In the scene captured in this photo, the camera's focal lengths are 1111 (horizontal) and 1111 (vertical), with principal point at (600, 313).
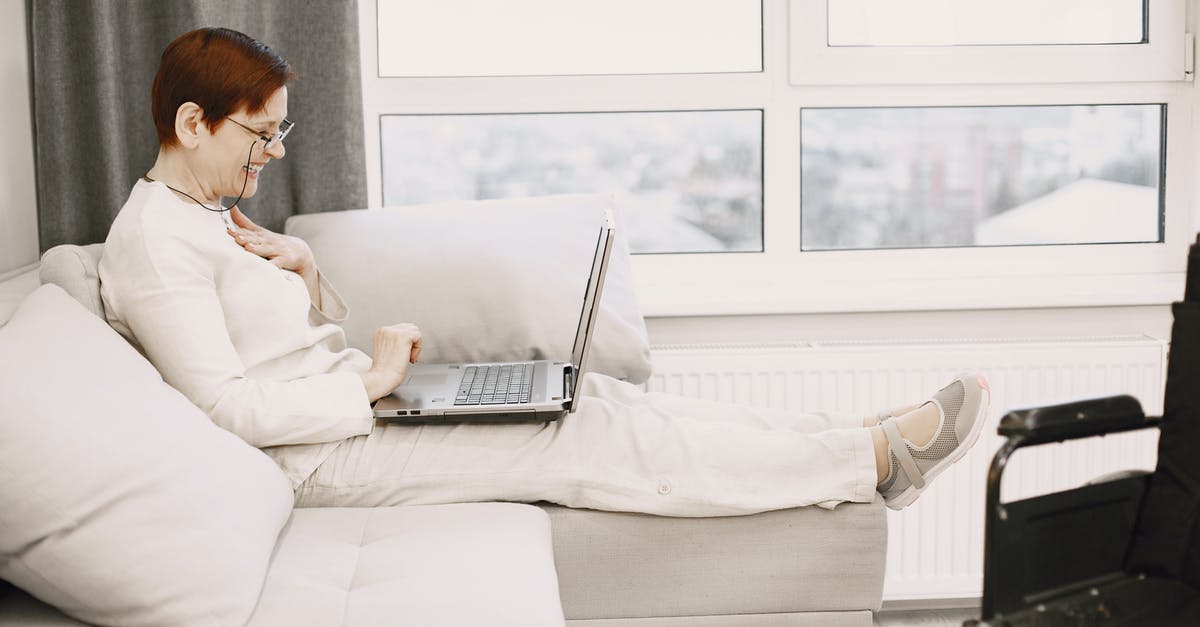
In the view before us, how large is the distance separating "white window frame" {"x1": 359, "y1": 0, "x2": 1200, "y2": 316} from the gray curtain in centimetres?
22

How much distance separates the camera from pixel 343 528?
1.60 metres

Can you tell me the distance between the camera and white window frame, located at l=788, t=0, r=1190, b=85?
2.64 metres

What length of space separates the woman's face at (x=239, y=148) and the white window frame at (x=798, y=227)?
2.59 feet

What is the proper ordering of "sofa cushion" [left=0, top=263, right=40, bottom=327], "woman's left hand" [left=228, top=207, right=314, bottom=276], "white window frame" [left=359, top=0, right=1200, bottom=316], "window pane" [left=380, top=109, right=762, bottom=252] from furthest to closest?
"window pane" [left=380, top=109, right=762, bottom=252], "white window frame" [left=359, top=0, right=1200, bottom=316], "woman's left hand" [left=228, top=207, right=314, bottom=276], "sofa cushion" [left=0, top=263, right=40, bottom=327]

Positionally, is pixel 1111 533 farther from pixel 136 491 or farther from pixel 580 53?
pixel 580 53

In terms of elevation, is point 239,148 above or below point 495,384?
above

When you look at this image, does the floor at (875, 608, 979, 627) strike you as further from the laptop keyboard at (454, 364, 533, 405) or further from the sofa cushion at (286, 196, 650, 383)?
the laptop keyboard at (454, 364, 533, 405)

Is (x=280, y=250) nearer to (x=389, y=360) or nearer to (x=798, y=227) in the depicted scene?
(x=389, y=360)

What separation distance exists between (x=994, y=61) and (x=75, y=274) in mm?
2066

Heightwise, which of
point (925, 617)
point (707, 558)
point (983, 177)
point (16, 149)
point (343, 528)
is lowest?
point (925, 617)

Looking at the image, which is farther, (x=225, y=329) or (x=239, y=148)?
(x=239, y=148)

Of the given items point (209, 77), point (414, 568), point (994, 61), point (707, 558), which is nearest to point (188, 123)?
point (209, 77)

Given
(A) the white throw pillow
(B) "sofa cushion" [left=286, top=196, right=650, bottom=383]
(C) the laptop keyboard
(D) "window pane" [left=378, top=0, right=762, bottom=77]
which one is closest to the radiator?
(B) "sofa cushion" [left=286, top=196, right=650, bottom=383]

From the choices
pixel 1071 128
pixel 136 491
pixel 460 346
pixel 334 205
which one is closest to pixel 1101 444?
pixel 1071 128
